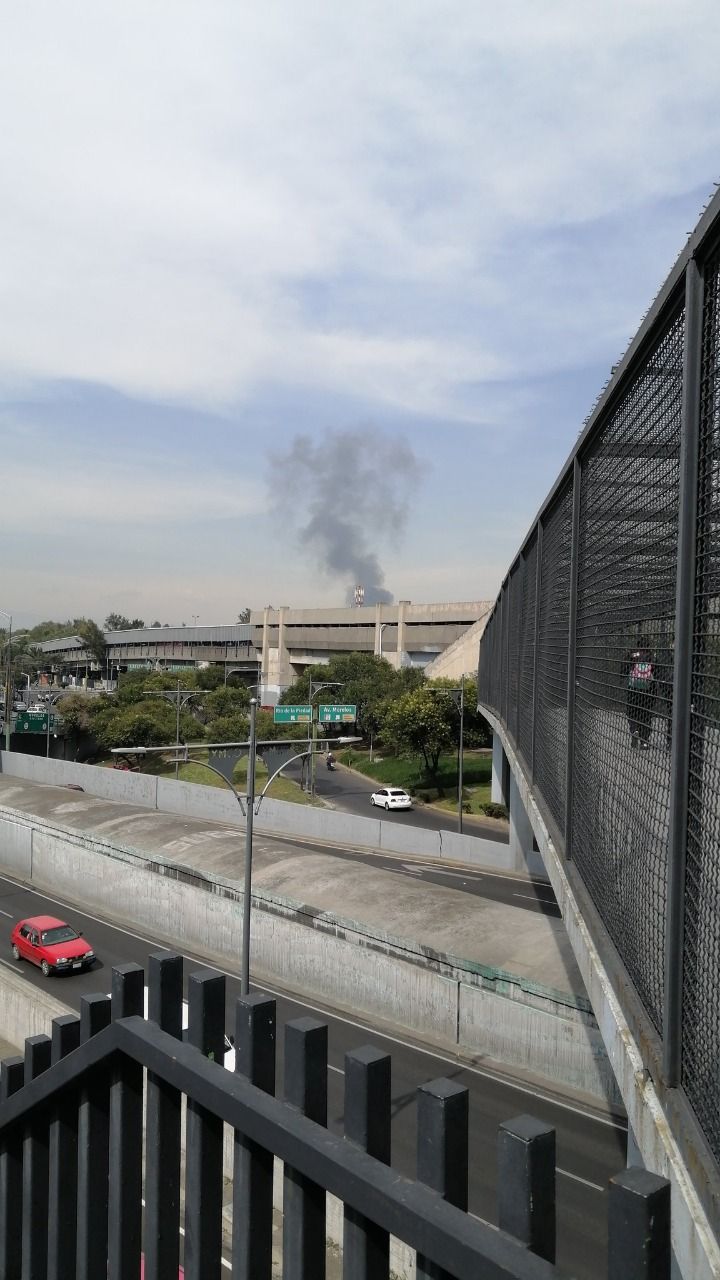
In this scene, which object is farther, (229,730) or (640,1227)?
(229,730)

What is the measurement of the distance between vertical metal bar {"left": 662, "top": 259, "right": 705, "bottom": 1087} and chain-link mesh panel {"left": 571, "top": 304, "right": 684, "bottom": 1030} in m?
0.35

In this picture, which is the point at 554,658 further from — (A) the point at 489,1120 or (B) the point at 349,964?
(B) the point at 349,964

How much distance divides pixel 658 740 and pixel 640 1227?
2.29 m

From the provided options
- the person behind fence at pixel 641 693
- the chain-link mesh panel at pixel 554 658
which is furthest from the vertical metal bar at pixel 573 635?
the person behind fence at pixel 641 693

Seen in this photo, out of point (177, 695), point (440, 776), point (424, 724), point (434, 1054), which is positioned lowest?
point (440, 776)

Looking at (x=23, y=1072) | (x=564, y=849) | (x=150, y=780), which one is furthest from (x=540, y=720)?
(x=150, y=780)

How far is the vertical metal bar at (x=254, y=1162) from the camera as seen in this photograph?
6.44ft

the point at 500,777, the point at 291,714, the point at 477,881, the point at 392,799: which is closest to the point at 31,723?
the point at 291,714

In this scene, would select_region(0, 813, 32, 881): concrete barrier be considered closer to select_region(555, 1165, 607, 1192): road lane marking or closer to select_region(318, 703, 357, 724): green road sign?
select_region(318, 703, 357, 724): green road sign

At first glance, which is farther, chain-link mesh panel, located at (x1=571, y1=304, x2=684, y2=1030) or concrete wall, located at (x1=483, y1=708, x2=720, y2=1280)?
chain-link mesh panel, located at (x1=571, y1=304, x2=684, y2=1030)

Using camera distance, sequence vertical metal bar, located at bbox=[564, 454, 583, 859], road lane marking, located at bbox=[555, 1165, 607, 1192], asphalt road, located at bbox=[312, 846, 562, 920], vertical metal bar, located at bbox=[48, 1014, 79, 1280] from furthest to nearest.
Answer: asphalt road, located at bbox=[312, 846, 562, 920]
road lane marking, located at bbox=[555, 1165, 607, 1192]
vertical metal bar, located at bbox=[564, 454, 583, 859]
vertical metal bar, located at bbox=[48, 1014, 79, 1280]

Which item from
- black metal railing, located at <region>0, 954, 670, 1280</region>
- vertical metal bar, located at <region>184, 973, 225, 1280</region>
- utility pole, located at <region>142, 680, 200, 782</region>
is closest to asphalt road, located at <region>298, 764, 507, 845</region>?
utility pole, located at <region>142, 680, 200, 782</region>

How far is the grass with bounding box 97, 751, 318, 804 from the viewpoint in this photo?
4609 cm

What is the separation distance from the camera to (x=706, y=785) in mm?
2521
